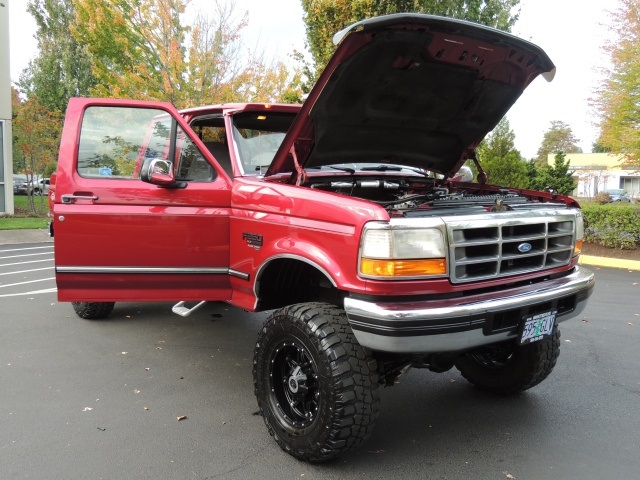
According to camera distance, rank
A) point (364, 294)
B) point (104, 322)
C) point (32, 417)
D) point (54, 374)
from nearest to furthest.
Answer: point (364, 294), point (32, 417), point (54, 374), point (104, 322)

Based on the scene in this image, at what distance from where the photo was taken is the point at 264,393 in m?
3.14

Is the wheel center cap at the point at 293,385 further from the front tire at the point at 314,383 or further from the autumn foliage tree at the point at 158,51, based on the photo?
the autumn foliage tree at the point at 158,51

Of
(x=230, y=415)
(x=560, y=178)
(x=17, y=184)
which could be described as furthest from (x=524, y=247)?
(x=17, y=184)

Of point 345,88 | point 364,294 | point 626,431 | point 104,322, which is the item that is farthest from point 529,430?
point 104,322

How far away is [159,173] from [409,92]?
185 cm

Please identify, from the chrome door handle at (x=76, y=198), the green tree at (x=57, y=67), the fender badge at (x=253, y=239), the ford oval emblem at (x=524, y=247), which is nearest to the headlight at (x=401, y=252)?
the ford oval emblem at (x=524, y=247)

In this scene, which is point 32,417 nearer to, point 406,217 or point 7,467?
point 7,467

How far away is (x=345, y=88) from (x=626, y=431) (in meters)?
2.83

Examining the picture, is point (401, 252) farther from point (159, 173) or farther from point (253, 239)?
point (159, 173)

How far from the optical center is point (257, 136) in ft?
13.9

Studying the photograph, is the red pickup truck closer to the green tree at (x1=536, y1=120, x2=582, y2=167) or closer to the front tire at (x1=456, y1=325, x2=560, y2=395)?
the front tire at (x1=456, y1=325, x2=560, y2=395)

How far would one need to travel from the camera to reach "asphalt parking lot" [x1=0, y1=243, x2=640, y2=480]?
9.41 ft

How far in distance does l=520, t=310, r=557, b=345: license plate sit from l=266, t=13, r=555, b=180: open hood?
1703 mm

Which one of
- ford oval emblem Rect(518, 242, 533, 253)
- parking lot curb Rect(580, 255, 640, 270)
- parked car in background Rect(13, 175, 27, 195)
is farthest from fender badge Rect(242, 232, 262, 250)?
parked car in background Rect(13, 175, 27, 195)
